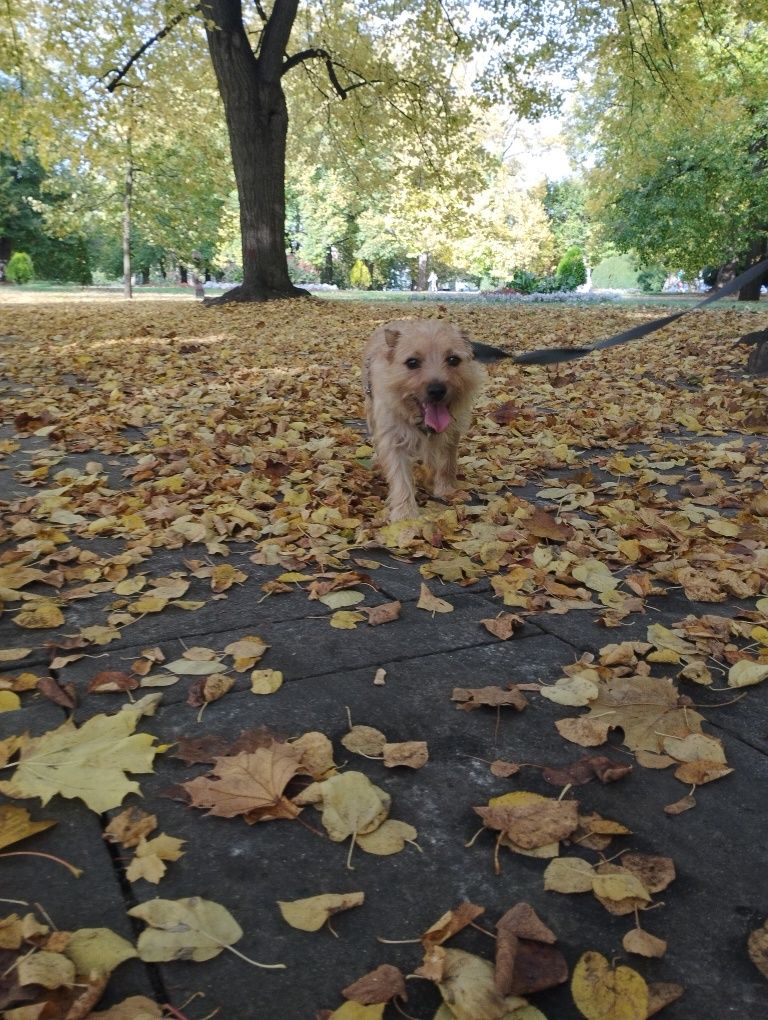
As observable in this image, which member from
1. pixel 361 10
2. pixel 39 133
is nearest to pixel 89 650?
pixel 39 133

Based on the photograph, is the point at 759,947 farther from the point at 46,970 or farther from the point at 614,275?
the point at 614,275

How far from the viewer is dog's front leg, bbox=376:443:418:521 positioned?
392 cm

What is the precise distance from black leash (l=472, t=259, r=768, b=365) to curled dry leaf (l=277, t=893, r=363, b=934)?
7.78 ft

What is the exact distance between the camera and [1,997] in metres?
1.24

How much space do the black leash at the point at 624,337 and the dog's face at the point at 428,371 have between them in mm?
345

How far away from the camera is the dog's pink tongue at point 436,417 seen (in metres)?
4.01

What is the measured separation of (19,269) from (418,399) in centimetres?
4362

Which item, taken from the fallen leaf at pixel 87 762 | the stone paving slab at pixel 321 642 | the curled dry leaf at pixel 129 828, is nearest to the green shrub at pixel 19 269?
the stone paving slab at pixel 321 642

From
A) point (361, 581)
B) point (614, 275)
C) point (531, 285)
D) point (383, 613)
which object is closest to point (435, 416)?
point (361, 581)

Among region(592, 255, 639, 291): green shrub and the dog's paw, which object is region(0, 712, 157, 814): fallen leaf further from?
region(592, 255, 639, 291): green shrub

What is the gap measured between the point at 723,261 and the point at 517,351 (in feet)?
56.6

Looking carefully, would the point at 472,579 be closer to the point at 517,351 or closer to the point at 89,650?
the point at 89,650

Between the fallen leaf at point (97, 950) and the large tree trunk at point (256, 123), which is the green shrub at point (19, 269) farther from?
the fallen leaf at point (97, 950)

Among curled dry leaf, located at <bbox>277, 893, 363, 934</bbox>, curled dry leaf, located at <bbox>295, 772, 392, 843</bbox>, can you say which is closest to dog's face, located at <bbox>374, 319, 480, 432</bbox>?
curled dry leaf, located at <bbox>295, 772, 392, 843</bbox>
